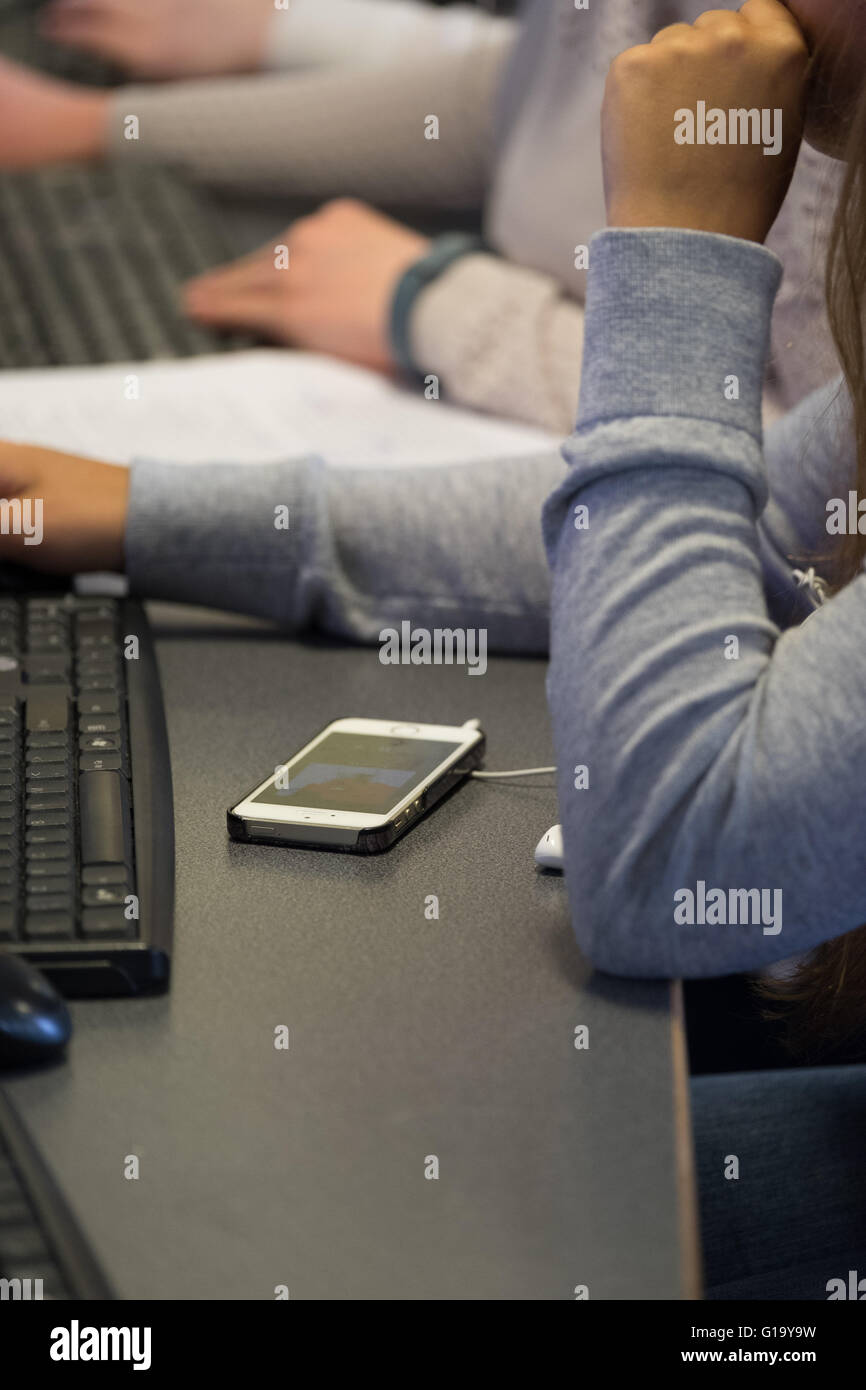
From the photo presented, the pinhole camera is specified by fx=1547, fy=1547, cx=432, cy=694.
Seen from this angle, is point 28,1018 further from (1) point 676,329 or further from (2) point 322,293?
(2) point 322,293

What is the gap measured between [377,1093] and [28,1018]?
101 millimetres

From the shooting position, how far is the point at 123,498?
79 cm

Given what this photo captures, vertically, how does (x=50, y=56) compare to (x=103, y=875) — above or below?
above

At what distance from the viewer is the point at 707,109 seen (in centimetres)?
56

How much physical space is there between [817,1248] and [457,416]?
630 mm

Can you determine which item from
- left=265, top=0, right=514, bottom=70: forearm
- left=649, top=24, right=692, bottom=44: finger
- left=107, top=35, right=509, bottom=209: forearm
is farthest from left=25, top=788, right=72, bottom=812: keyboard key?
left=265, top=0, right=514, bottom=70: forearm

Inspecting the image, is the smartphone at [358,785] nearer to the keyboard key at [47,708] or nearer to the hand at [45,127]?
the keyboard key at [47,708]

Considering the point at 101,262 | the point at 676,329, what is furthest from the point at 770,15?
the point at 101,262

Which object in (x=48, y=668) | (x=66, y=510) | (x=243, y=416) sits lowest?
(x=48, y=668)

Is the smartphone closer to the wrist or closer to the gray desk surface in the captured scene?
the gray desk surface

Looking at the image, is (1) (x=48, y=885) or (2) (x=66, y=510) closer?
(1) (x=48, y=885)

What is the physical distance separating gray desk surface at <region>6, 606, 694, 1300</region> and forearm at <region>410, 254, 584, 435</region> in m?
0.48

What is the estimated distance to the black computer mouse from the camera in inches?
17.2

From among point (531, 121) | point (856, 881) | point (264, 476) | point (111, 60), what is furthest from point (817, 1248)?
point (111, 60)
